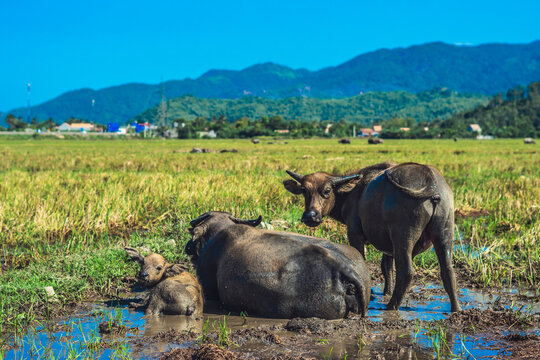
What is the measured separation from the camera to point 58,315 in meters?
5.23

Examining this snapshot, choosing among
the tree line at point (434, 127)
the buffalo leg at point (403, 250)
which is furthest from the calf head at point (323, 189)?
the tree line at point (434, 127)

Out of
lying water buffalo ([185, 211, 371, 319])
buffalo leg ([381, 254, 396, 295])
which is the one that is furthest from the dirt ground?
buffalo leg ([381, 254, 396, 295])

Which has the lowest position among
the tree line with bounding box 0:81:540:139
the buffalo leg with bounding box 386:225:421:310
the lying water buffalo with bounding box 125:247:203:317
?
the lying water buffalo with bounding box 125:247:203:317

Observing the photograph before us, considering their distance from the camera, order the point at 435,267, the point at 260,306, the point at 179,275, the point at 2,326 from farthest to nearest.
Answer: the point at 435,267, the point at 179,275, the point at 260,306, the point at 2,326

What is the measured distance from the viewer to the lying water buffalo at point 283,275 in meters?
4.93

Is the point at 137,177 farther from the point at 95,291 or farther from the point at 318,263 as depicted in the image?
the point at 318,263

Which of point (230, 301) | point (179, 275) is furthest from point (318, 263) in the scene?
point (179, 275)

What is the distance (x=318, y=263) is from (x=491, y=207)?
7393mm

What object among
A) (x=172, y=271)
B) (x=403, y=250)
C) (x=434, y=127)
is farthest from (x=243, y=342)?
(x=434, y=127)

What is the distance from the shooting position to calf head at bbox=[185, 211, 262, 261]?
6.07 meters

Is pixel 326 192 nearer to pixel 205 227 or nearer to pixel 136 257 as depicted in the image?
pixel 205 227

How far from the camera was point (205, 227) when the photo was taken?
6113 mm

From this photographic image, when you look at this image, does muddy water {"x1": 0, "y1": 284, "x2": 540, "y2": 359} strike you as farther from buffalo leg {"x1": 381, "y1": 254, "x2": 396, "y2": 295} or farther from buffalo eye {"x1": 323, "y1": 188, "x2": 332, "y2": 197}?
buffalo eye {"x1": 323, "y1": 188, "x2": 332, "y2": 197}

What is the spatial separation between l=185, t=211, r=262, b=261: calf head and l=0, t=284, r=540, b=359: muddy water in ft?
3.10
